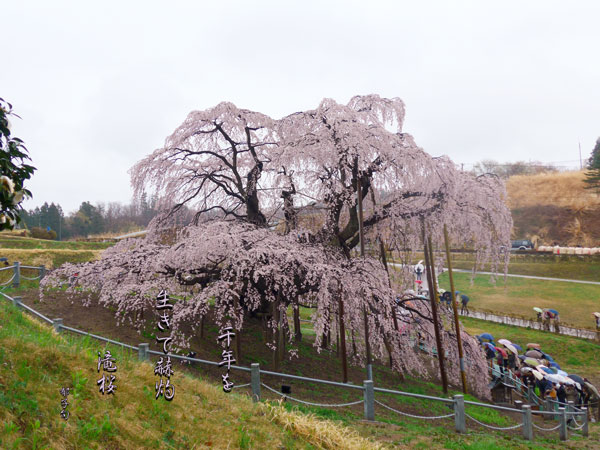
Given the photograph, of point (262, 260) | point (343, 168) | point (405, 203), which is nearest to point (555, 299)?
point (405, 203)

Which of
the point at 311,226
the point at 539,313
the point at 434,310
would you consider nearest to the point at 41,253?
the point at 311,226

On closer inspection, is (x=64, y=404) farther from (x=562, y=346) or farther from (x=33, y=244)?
(x=33, y=244)

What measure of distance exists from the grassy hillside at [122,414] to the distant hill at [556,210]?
60504mm

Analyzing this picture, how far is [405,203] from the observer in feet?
46.9

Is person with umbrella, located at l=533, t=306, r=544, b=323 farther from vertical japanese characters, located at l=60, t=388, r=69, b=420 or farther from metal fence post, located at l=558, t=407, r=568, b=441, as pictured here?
vertical japanese characters, located at l=60, t=388, r=69, b=420

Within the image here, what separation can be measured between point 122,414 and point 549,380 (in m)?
15.0

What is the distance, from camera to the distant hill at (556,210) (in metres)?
59.5

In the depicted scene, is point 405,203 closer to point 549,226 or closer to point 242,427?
point 242,427

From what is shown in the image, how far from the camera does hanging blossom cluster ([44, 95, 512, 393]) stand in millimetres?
11086

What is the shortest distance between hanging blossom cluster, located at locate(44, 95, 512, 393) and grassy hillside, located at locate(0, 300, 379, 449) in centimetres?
419

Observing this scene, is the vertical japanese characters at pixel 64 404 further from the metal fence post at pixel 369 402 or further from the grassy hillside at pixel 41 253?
the grassy hillside at pixel 41 253

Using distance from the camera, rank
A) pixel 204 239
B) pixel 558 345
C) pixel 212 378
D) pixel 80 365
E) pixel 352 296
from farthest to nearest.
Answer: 1. pixel 558 345
2. pixel 352 296
3. pixel 204 239
4. pixel 212 378
5. pixel 80 365

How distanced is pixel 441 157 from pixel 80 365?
12124 millimetres

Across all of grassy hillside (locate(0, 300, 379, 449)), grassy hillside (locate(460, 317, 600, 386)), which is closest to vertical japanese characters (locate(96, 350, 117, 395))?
grassy hillside (locate(0, 300, 379, 449))
